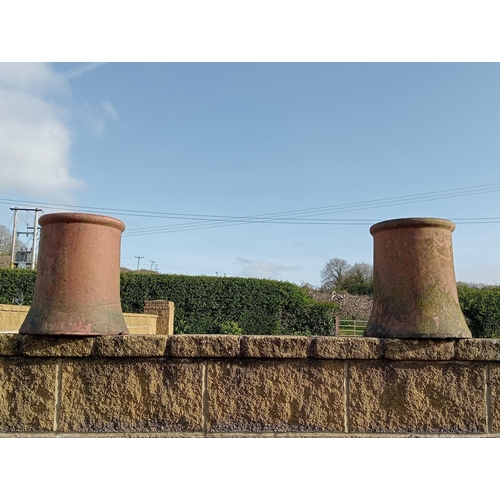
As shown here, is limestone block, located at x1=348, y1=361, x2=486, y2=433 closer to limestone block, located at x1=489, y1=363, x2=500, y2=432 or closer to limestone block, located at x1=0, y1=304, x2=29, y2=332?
limestone block, located at x1=489, y1=363, x2=500, y2=432

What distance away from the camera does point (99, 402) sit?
104 inches

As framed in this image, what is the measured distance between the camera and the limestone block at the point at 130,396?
2619 millimetres

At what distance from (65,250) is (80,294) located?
0.29m

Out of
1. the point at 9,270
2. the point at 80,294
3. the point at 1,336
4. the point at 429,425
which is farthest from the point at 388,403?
the point at 9,270

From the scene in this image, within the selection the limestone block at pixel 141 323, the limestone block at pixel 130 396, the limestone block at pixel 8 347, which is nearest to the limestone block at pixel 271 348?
the limestone block at pixel 130 396

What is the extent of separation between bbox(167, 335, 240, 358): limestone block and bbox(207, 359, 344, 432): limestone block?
0.07 meters

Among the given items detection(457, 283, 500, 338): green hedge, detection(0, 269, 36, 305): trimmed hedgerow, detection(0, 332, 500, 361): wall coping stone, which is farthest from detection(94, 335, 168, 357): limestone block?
detection(457, 283, 500, 338): green hedge

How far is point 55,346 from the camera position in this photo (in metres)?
2.62

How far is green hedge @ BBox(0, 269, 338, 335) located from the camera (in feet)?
44.3

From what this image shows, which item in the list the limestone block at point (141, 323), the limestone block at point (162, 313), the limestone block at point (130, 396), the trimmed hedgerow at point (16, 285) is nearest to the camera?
the limestone block at point (130, 396)

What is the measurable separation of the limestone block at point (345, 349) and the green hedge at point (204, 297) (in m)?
10.9

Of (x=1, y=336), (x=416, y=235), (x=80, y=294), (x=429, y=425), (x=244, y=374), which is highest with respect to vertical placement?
(x=416, y=235)

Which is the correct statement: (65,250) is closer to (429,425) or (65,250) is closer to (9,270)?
(429,425)

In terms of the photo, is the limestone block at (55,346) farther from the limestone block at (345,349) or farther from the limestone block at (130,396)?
the limestone block at (345,349)
